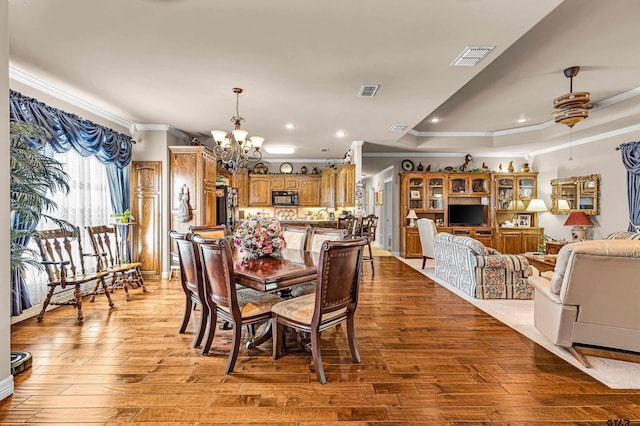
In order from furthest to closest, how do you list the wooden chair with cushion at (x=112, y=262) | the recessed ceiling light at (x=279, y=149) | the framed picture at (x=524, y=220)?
1. the framed picture at (x=524, y=220)
2. the recessed ceiling light at (x=279, y=149)
3. the wooden chair with cushion at (x=112, y=262)

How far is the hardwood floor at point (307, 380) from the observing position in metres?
1.95

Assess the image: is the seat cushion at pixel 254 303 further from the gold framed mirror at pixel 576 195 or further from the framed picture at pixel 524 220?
the framed picture at pixel 524 220

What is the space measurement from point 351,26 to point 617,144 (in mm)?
6368

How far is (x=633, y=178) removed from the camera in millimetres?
5391

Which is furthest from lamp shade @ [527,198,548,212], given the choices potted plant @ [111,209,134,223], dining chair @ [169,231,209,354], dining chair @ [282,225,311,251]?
potted plant @ [111,209,134,223]

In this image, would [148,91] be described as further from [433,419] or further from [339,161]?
[339,161]

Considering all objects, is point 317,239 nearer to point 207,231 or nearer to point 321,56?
point 207,231

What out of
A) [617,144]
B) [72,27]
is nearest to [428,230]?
[617,144]

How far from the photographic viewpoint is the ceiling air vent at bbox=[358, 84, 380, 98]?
3762 millimetres

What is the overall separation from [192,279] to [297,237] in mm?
1416

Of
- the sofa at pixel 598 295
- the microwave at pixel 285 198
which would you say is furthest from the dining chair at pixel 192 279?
the microwave at pixel 285 198

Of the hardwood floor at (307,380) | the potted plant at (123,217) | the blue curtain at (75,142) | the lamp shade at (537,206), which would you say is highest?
the blue curtain at (75,142)

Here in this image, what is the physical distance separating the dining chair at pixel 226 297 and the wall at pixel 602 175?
681 cm

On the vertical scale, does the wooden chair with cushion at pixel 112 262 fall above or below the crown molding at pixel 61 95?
below
